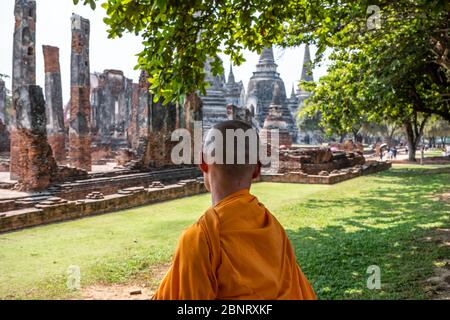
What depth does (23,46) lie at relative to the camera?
14555 millimetres

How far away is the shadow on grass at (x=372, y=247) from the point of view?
4.51m

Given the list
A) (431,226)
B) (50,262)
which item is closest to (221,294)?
(50,262)

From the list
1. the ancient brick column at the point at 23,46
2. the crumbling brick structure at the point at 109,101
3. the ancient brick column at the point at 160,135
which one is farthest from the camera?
the crumbling brick structure at the point at 109,101

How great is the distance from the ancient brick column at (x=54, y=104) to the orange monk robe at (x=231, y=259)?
18.0 m

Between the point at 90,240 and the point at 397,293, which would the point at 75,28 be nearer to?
the point at 90,240

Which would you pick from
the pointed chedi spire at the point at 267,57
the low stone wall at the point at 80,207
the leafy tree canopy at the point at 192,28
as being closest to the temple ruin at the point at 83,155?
the low stone wall at the point at 80,207

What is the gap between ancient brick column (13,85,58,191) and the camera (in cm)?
1162

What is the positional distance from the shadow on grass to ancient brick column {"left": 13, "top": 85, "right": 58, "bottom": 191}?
270 inches

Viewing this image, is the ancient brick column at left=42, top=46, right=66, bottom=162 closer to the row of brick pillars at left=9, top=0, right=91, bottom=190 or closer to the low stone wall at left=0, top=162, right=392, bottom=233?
the row of brick pillars at left=9, top=0, right=91, bottom=190

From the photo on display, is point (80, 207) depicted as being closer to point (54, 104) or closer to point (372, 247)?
point (372, 247)

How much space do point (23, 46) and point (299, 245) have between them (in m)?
12.4

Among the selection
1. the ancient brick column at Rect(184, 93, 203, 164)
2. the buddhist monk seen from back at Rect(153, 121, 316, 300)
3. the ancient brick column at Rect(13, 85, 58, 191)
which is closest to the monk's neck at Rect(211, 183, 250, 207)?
the buddhist monk seen from back at Rect(153, 121, 316, 300)

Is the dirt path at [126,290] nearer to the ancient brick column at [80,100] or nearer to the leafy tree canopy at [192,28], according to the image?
the leafy tree canopy at [192,28]

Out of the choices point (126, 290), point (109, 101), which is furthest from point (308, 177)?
point (109, 101)
